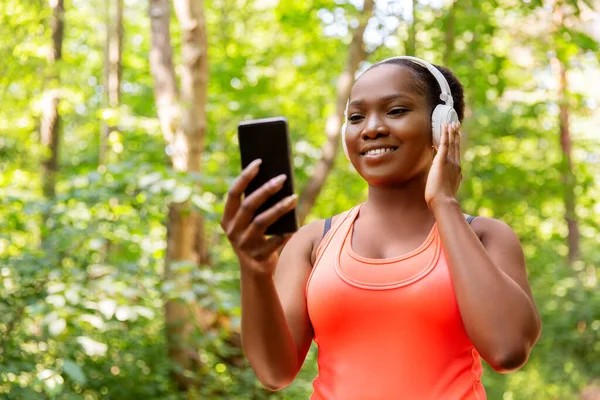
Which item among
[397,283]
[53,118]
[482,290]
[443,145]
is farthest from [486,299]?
[53,118]

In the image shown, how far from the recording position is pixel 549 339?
1156 cm

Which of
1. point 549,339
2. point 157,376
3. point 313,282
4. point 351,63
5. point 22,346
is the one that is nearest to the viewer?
point 313,282

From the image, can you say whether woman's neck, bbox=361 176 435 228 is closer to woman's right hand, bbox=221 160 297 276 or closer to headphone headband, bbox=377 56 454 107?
headphone headband, bbox=377 56 454 107

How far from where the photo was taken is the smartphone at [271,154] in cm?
131

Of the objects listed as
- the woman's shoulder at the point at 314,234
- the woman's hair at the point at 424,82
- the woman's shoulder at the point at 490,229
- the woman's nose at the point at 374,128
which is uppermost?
the woman's hair at the point at 424,82

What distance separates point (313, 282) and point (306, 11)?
7170mm

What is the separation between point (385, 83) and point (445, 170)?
27 centimetres

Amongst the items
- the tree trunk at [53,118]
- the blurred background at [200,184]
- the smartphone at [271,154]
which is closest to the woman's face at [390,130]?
the smartphone at [271,154]

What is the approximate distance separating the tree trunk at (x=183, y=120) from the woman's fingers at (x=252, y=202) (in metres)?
4.76

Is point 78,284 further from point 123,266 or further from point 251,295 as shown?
point 251,295

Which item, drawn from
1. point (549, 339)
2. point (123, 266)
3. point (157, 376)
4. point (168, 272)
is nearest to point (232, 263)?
point (157, 376)

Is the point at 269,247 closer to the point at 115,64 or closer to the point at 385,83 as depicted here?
the point at 385,83

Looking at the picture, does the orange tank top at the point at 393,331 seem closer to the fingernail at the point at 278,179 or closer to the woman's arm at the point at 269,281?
the woman's arm at the point at 269,281

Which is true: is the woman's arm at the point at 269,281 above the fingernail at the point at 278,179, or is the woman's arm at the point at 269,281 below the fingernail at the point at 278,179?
below
